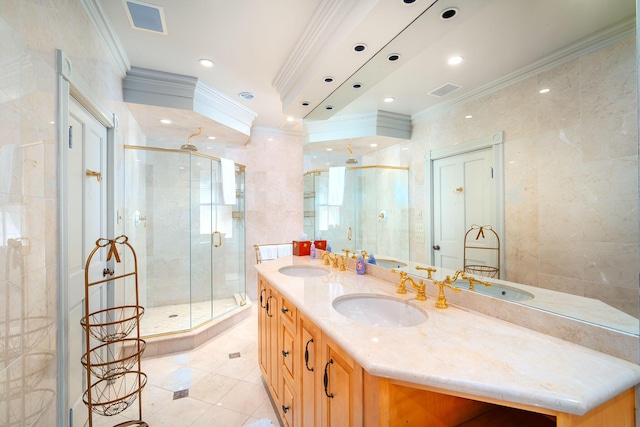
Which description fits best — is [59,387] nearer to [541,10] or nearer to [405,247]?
[405,247]

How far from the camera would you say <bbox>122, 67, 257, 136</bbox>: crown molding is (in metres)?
2.55

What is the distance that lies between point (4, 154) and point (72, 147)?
803 millimetres

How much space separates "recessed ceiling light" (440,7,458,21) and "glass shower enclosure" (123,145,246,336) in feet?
9.60

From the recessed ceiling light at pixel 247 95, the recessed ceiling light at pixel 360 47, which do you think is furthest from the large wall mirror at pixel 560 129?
the recessed ceiling light at pixel 247 95

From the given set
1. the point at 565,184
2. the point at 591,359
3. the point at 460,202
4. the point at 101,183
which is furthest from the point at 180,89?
the point at 591,359

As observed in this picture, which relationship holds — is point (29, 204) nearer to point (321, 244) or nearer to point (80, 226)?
point (80, 226)

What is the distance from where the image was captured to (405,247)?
5.27ft

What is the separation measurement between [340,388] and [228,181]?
10.4 ft

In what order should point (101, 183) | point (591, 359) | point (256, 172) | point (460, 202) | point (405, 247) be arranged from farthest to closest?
point (256, 172) → point (101, 183) → point (405, 247) → point (460, 202) → point (591, 359)

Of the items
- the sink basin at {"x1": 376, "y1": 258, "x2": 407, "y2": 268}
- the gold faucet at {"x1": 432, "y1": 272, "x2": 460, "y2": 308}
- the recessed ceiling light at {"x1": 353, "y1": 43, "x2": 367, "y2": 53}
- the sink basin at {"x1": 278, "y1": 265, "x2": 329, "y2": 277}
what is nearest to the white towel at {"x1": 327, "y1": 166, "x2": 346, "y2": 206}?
the sink basin at {"x1": 278, "y1": 265, "x2": 329, "y2": 277}

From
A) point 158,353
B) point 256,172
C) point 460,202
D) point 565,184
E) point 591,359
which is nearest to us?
point 591,359

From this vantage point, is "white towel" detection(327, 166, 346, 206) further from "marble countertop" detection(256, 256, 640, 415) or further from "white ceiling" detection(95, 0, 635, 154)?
"marble countertop" detection(256, 256, 640, 415)

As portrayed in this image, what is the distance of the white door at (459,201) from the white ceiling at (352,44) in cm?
32

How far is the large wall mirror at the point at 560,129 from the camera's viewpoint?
80 centimetres
